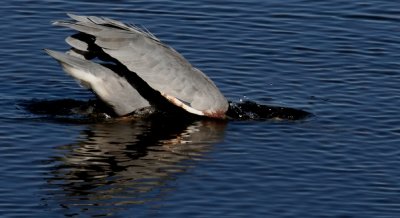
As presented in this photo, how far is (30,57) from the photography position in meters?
21.6

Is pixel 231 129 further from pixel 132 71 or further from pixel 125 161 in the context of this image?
pixel 125 161

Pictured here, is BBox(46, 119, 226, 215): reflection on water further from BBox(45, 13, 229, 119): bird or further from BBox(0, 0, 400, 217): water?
BBox(45, 13, 229, 119): bird

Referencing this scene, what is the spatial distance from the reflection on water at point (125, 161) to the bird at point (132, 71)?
317mm

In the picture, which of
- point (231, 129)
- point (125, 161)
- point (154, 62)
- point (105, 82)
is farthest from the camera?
point (231, 129)

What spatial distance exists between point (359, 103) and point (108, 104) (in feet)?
12.6

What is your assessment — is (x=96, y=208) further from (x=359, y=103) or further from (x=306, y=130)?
(x=359, y=103)

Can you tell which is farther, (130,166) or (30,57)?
(30,57)

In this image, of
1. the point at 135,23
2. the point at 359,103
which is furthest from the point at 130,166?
the point at 135,23

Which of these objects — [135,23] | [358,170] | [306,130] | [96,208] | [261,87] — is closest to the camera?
[96,208]

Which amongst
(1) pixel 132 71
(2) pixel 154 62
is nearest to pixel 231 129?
(2) pixel 154 62

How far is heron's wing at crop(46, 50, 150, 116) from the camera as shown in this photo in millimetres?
19016

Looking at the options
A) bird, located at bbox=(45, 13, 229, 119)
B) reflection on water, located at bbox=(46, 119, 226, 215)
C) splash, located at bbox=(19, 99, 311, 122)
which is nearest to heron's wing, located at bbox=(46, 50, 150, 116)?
bird, located at bbox=(45, 13, 229, 119)

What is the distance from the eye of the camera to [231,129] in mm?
19500

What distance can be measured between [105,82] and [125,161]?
5.85ft
